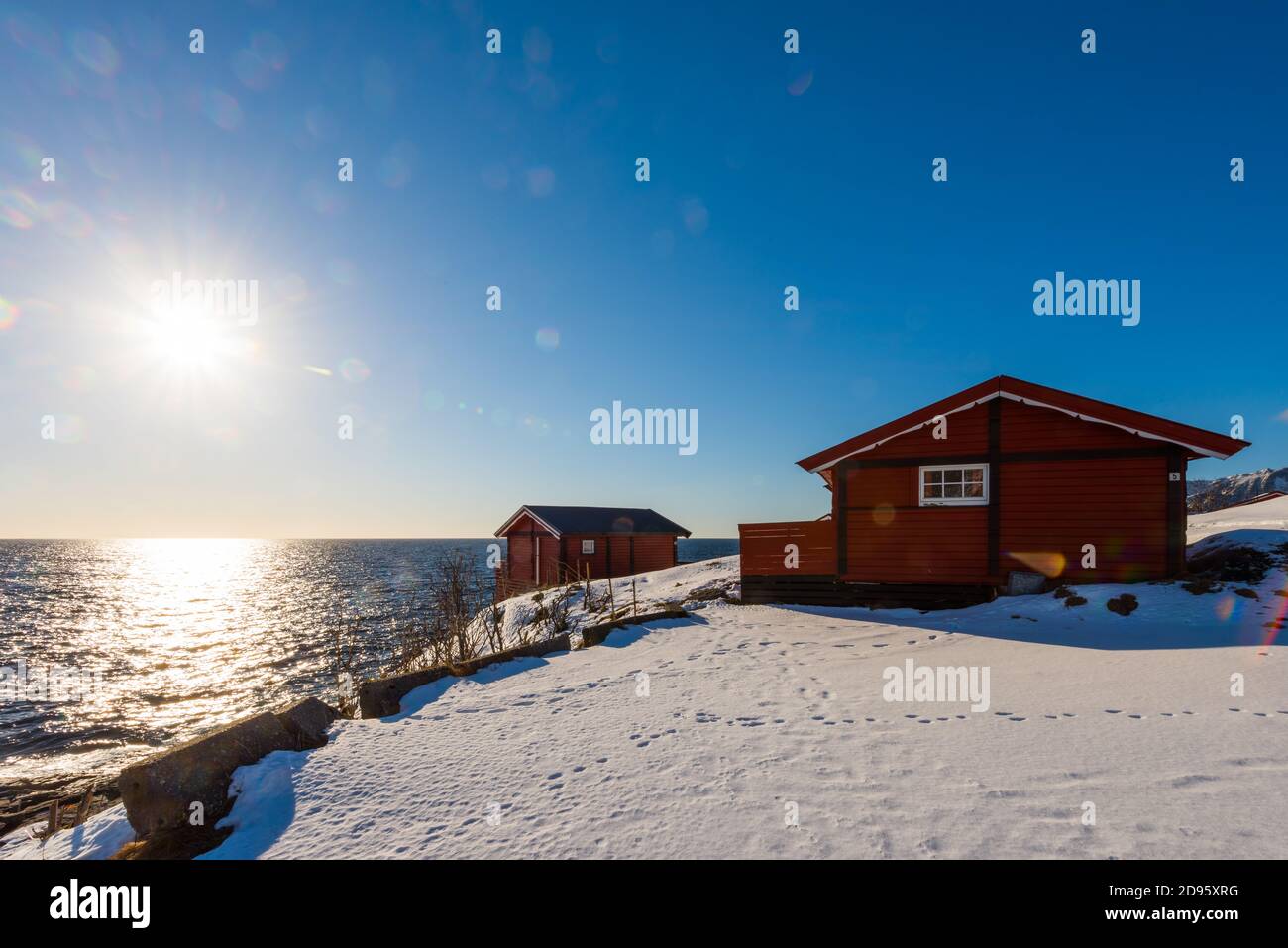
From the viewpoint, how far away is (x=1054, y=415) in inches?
457

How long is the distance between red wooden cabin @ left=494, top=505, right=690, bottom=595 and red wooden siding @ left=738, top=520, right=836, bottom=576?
14190 millimetres

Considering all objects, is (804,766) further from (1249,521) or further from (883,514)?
(1249,521)

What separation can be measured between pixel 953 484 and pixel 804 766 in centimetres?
1035

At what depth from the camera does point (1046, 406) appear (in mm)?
11570

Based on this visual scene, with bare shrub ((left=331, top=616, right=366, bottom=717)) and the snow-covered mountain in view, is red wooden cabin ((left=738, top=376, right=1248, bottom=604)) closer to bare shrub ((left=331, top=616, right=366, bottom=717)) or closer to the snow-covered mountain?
bare shrub ((left=331, top=616, right=366, bottom=717))

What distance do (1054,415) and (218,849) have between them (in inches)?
562

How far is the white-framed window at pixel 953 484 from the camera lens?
12.3 m

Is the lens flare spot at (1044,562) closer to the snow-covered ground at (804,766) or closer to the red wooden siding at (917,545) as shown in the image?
the red wooden siding at (917,545)

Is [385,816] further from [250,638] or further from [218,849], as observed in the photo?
[250,638]

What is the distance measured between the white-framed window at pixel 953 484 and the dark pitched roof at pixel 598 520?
18.7m

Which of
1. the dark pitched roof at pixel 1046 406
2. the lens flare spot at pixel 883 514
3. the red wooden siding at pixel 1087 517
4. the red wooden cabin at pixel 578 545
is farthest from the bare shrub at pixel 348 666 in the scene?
the red wooden siding at pixel 1087 517

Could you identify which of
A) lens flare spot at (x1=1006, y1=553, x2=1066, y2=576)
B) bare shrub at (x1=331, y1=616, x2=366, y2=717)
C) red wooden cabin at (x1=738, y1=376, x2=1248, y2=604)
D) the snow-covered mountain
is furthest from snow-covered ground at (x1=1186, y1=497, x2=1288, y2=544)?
the snow-covered mountain

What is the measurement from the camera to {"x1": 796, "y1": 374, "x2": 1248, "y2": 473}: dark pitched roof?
1038 cm
